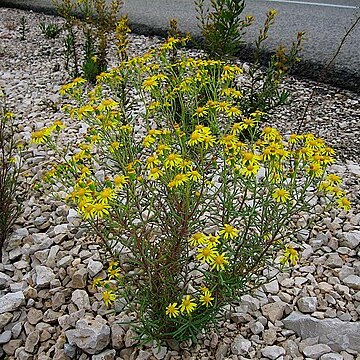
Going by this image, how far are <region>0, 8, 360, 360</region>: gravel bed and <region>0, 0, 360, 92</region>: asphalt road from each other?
180cm

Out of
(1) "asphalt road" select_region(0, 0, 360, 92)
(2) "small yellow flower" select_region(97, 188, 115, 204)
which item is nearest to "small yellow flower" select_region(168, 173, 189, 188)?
(2) "small yellow flower" select_region(97, 188, 115, 204)

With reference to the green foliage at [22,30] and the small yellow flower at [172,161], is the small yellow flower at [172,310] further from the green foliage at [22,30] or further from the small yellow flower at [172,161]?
the green foliage at [22,30]

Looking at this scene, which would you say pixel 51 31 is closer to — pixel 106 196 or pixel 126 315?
pixel 126 315

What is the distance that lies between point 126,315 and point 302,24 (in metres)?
5.96

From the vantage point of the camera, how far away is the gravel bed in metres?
2.49

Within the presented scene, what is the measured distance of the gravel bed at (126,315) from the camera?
249 cm

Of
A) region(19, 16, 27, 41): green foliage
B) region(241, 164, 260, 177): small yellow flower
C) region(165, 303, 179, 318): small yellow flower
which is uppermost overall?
region(241, 164, 260, 177): small yellow flower

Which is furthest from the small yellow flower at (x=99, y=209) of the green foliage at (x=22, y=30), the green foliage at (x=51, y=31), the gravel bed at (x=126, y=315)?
the green foliage at (x=22, y=30)

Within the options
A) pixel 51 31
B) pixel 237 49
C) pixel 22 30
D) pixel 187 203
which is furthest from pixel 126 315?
pixel 22 30

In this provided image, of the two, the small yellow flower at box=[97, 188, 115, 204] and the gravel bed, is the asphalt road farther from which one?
the small yellow flower at box=[97, 188, 115, 204]

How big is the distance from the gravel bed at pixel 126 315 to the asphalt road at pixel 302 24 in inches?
70.8

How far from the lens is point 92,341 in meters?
2.49

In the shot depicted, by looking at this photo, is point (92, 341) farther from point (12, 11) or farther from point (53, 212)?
point (12, 11)

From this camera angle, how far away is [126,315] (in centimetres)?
264
